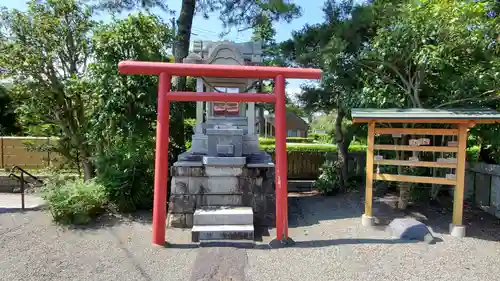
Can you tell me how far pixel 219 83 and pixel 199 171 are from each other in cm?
219

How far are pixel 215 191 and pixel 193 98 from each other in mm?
1785

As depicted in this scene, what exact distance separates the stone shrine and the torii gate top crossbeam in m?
1.36

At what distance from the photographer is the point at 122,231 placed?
4.73 meters

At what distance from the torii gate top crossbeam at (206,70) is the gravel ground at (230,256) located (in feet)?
8.45

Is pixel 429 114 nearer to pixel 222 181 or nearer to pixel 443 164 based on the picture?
pixel 443 164

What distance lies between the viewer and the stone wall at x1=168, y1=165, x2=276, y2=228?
499cm

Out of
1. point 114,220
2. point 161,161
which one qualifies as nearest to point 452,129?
point 161,161

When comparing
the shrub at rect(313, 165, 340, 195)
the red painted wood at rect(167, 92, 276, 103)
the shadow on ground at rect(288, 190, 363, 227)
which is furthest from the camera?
the shrub at rect(313, 165, 340, 195)

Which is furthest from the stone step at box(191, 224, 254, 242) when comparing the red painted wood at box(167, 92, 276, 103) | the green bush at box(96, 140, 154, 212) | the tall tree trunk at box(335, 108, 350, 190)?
the tall tree trunk at box(335, 108, 350, 190)

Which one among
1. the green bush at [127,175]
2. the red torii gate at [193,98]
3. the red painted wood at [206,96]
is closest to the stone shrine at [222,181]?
the red torii gate at [193,98]

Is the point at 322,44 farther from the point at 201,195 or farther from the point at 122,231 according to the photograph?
the point at 122,231

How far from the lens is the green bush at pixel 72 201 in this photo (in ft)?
15.7

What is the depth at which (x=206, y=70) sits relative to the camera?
4145 mm

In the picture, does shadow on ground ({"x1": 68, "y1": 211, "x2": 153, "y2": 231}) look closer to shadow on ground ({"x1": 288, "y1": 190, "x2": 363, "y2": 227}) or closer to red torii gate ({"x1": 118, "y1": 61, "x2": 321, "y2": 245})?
red torii gate ({"x1": 118, "y1": 61, "x2": 321, "y2": 245})
